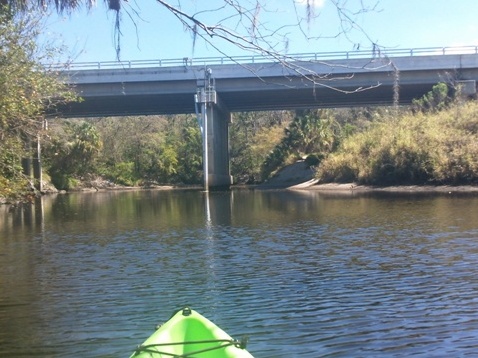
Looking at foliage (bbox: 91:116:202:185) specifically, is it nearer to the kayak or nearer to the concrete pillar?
the concrete pillar

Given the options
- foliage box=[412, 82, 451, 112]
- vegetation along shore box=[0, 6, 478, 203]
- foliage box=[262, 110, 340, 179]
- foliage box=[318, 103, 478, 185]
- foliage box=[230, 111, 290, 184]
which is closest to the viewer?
vegetation along shore box=[0, 6, 478, 203]

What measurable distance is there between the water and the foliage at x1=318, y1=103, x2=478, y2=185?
20536mm

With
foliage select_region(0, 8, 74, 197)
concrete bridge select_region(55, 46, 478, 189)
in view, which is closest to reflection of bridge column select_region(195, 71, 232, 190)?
concrete bridge select_region(55, 46, 478, 189)

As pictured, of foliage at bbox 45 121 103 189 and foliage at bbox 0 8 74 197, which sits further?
foliage at bbox 45 121 103 189

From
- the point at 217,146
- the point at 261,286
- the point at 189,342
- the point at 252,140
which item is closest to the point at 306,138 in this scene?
the point at 217,146

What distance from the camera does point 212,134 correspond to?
51906 millimetres

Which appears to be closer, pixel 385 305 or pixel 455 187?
pixel 385 305

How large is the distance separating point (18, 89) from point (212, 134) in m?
36.9

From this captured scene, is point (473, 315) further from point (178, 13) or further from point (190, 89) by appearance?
point (190, 89)

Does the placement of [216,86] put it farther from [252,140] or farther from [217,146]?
[252,140]

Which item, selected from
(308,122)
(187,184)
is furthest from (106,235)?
(187,184)

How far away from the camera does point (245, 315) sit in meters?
9.33

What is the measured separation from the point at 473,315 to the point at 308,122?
181 feet

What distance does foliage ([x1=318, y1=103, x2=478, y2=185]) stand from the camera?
41.1 meters
